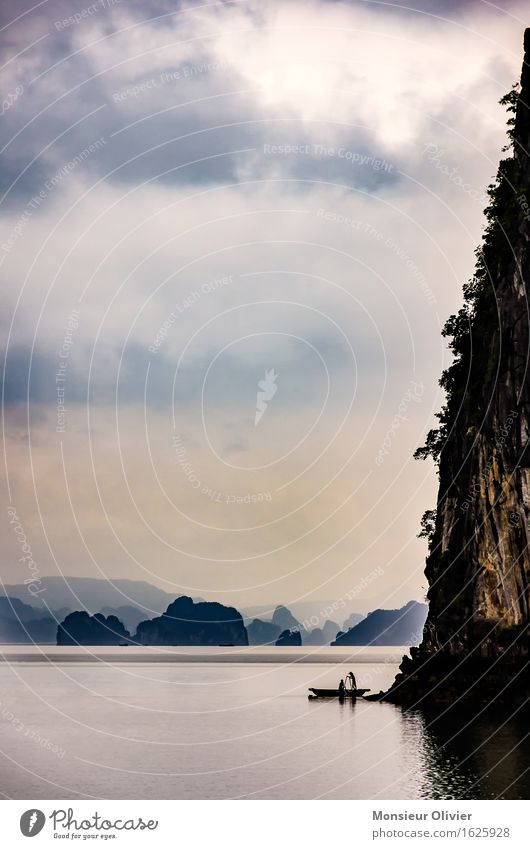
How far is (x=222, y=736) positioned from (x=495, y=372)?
39.4 metres

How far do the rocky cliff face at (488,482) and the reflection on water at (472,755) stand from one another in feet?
22.7

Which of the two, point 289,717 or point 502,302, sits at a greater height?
point 502,302

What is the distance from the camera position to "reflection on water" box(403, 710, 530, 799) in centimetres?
4359

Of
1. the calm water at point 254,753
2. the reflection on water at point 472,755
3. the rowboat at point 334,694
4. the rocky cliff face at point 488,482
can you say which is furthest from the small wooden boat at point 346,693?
the reflection on water at point 472,755

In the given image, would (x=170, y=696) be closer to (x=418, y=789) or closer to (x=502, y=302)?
(x=502, y=302)

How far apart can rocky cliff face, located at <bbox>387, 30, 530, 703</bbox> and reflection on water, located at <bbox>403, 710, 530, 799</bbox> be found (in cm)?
690

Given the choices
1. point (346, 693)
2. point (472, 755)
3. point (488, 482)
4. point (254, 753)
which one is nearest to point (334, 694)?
point (346, 693)

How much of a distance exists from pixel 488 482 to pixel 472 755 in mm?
33072

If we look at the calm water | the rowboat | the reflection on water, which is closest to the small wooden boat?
the rowboat

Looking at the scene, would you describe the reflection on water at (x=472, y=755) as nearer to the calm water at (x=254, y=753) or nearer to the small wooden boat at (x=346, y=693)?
the calm water at (x=254, y=753)

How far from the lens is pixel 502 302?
8588 cm

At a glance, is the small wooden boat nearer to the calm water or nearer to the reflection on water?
the calm water
